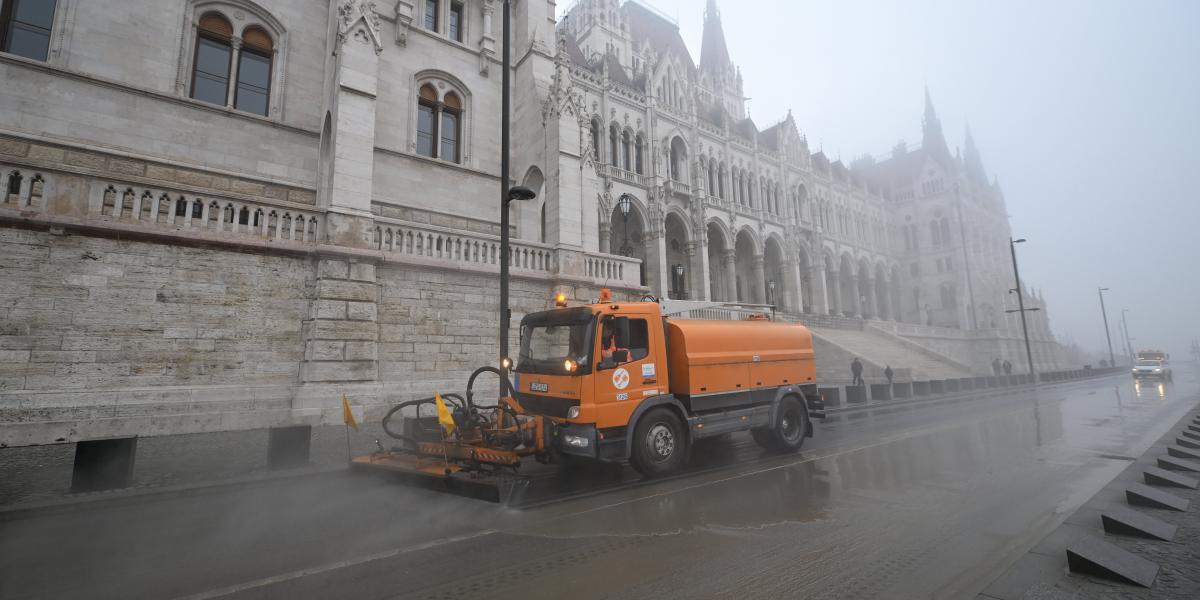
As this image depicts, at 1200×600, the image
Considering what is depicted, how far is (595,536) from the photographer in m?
4.30

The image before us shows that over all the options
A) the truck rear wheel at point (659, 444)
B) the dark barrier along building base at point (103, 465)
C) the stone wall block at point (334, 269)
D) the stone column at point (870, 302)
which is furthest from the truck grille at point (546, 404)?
the stone column at point (870, 302)

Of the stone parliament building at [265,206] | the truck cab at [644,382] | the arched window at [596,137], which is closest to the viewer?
the truck cab at [644,382]

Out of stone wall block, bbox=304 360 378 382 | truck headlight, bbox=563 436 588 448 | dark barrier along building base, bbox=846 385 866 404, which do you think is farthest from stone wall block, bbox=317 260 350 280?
dark barrier along building base, bbox=846 385 866 404

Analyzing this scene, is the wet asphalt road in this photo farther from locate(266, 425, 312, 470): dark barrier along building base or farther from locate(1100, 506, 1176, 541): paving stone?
locate(266, 425, 312, 470): dark barrier along building base

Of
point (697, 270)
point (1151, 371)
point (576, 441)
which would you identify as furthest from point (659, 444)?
point (1151, 371)

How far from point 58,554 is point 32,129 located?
11011 mm

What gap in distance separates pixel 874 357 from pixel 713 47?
51111 mm

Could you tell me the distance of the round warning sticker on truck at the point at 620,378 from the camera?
6454mm

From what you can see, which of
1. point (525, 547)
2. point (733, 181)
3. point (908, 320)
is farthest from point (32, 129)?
point (908, 320)

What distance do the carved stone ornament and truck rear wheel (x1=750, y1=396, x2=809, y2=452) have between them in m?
12.7

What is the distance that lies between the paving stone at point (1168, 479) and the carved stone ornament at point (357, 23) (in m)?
16.1

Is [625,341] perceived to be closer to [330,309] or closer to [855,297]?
[330,309]

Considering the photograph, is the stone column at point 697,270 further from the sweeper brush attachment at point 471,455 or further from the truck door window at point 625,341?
the sweeper brush attachment at point 471,455

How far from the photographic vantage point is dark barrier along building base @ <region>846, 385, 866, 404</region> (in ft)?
55.9
